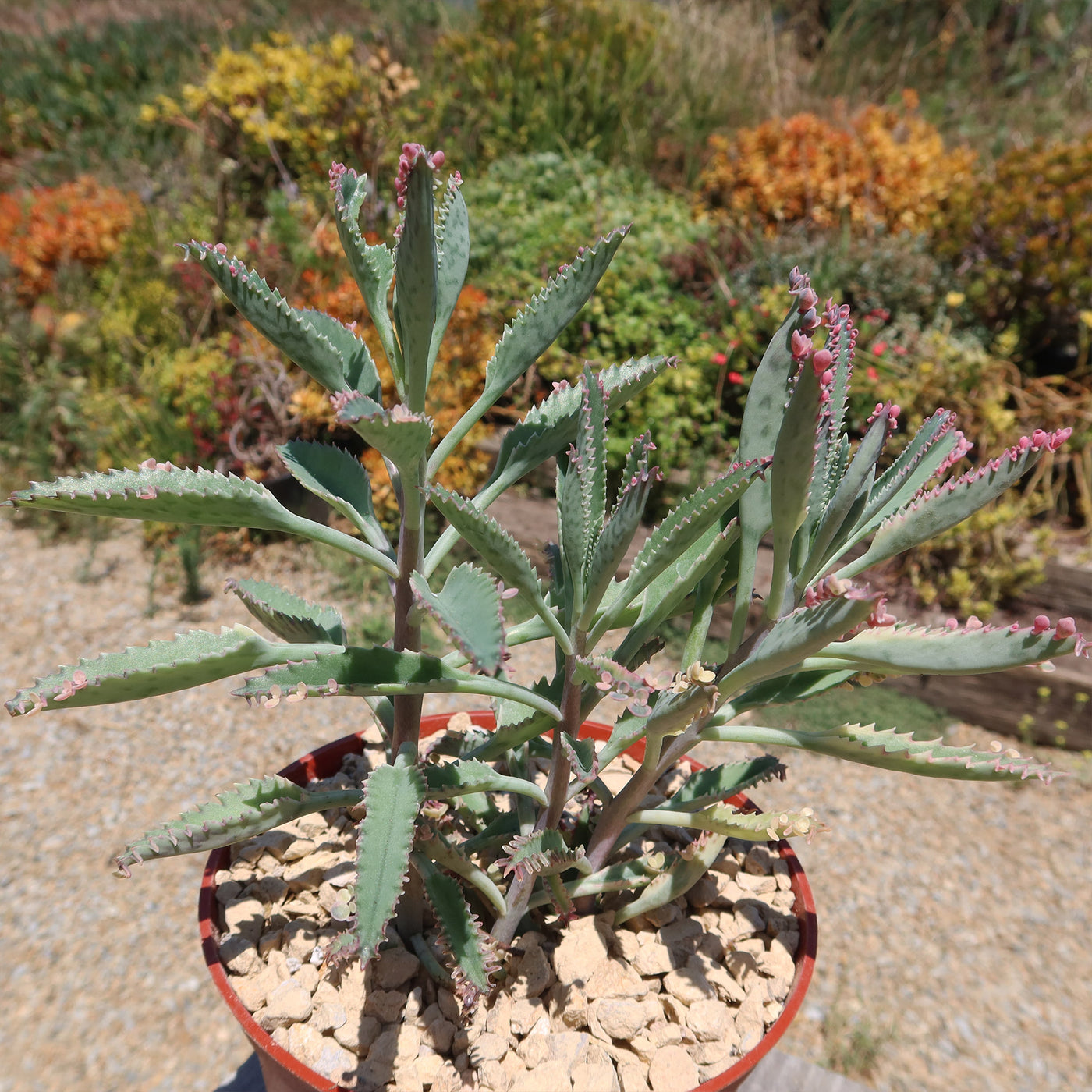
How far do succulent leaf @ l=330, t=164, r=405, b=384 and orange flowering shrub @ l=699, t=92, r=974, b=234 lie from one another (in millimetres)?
3722

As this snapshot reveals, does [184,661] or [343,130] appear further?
[343,130]

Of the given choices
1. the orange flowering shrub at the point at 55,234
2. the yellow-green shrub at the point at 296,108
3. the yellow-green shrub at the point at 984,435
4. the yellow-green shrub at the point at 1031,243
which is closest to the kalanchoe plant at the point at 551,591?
the yellow-green shrub at the point at 984,435

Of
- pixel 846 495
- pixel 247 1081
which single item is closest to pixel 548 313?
pixel 846 495

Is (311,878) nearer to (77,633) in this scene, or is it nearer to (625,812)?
(625,812)

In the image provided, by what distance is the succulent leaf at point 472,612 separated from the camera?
0.61 meters

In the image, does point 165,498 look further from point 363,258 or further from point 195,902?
point 195,902

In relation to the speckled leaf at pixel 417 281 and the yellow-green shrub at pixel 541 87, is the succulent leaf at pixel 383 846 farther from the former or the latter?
the yellow-green shrub at pixel 541 87

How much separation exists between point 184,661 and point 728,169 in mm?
4510

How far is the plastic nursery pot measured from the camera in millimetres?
894

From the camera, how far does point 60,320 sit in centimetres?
406

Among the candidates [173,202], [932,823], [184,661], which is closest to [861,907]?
[932,823]

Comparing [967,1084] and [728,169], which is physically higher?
[728,169]

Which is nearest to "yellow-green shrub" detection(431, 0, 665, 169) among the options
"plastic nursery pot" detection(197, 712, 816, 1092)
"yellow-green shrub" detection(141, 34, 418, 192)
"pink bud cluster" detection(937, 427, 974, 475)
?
"yellow-green shrub" detection(141, 34, 418, 192)

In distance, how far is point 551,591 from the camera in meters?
0.95
